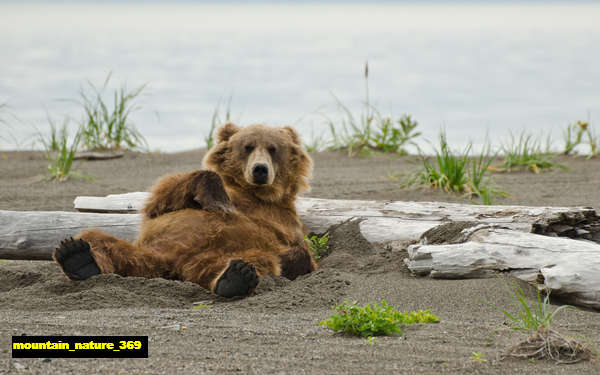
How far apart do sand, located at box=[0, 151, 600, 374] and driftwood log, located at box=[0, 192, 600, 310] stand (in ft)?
0.60

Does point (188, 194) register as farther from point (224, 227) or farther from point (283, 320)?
point (283, 320)

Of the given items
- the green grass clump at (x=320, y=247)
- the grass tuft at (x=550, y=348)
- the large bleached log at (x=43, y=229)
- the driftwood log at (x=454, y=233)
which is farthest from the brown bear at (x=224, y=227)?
the grass tuft at (x=550, y=348)

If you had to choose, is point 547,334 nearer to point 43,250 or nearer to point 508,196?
point 43,250

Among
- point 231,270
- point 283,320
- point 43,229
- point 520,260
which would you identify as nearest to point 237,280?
point 231,270

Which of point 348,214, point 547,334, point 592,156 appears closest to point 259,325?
point 547,334

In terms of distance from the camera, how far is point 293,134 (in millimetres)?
6113

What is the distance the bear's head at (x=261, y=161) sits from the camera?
5.42 meters

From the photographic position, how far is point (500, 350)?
322 cm

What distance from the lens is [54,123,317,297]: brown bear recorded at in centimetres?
450

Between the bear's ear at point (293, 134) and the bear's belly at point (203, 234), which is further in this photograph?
the bear's ear at point (293, 134)

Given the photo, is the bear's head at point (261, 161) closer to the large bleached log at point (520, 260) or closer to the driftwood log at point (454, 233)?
the driftwood log at point (454, 233)

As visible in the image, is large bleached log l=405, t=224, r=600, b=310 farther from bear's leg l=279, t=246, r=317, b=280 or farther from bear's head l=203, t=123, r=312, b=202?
bear's head l=203, t=123, r=312, b=202

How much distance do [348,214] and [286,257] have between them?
142 centimetres

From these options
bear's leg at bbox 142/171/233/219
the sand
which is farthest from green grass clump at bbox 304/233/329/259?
bear's leg at bbox 142/171/233/219
